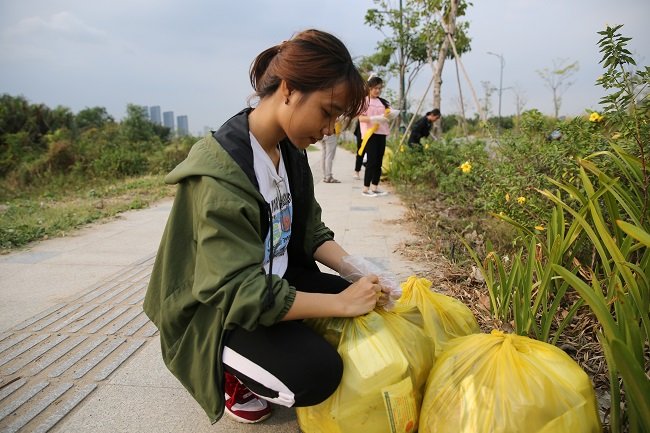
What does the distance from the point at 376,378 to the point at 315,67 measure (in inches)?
33.0

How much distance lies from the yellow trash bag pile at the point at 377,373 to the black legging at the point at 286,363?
1.8 inches

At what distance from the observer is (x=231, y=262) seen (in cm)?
112

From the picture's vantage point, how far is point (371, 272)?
152 cm

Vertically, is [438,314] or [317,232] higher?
[317,232]

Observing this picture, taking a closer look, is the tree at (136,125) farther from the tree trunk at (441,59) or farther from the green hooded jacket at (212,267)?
the green hooded jacket at (212,267)

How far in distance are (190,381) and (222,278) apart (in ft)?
1.35

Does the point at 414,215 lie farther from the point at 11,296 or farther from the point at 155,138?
the point at 155,138

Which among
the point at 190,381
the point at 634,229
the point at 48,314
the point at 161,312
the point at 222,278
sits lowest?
the point at 48,314

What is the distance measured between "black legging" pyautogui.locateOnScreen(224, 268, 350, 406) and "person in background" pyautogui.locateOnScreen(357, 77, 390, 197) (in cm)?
457

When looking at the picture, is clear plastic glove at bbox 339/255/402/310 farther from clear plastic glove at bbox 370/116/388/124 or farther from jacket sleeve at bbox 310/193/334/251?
clear plastic glove at bbox 370/116/388/124

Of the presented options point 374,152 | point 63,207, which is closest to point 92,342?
point 63,207

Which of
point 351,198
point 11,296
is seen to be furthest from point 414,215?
point 11,296

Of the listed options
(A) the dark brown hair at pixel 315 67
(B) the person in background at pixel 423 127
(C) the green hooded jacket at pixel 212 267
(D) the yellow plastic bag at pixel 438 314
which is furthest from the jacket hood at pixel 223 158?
(B) the person in background at pixel 423 127

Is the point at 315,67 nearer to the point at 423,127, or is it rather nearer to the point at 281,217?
the point at 281,217
